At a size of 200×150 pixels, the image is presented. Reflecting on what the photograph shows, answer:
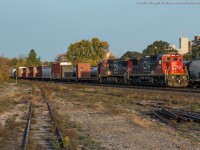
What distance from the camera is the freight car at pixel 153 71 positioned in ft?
Result: 119

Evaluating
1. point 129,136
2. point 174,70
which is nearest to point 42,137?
point 129,136

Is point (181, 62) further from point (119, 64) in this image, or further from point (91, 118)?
point (91, 118)

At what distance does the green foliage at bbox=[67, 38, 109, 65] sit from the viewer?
358 feet

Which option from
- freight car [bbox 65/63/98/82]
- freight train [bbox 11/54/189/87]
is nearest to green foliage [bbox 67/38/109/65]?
freight car [bbox 65/63/98/82]

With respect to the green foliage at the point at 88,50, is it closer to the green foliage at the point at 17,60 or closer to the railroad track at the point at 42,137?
the green foliage at the point at 17,60

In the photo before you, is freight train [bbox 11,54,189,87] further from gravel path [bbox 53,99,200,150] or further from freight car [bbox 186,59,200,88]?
gravel path [bbox 53,99,200,150]

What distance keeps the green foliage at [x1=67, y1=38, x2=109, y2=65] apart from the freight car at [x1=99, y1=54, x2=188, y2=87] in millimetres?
61645

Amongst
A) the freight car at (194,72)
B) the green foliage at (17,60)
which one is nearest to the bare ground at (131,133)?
the freight car at (194,72)

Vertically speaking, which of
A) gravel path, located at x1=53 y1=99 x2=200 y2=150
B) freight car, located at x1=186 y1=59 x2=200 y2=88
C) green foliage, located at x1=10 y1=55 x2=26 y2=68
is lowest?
gravel path, located at x1=53 y1=99 x2=200 y2=150

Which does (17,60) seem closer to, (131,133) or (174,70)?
(174,70)

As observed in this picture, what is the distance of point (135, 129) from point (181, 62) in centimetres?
2652

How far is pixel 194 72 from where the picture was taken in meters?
37.0

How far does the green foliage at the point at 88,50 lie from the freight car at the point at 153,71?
202 feet

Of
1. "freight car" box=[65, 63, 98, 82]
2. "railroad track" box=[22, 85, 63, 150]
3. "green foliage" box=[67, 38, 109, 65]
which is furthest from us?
"green foliage" box=[67, 38, 109, 65]
